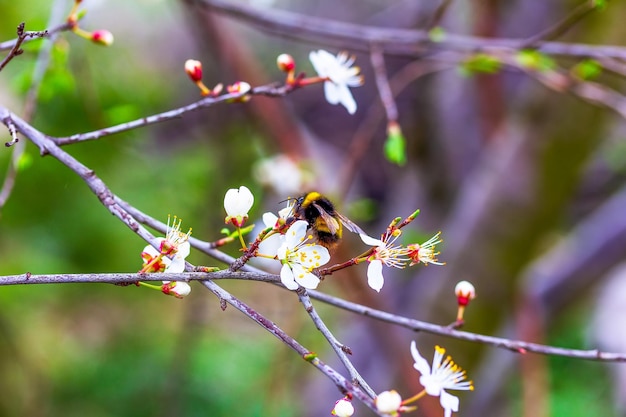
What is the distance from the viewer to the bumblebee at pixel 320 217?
85 centimetres

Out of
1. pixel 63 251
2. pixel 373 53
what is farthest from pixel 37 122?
pixel 373 53

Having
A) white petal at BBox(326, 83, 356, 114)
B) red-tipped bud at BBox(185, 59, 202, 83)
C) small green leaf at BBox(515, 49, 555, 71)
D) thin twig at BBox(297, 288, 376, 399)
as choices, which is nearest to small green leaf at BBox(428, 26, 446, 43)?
small green leaf at BBox(515, 49, 555, 71)

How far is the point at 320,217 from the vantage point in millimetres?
861

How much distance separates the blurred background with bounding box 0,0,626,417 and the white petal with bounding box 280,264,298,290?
Answer: 2.18ft

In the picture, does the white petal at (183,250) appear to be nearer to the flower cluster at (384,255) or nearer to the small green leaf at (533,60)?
the flower cluster at (384,255)

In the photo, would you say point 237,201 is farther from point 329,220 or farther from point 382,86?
point 382,86

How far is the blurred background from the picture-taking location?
198 centimetres

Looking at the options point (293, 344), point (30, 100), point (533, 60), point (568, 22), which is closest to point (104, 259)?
point (30, 100)

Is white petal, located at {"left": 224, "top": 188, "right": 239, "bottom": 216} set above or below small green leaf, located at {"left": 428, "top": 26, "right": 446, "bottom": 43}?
below

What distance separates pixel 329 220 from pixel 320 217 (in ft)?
0.09

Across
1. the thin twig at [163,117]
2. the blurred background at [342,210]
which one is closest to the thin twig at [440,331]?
the thin twig at [163,117]

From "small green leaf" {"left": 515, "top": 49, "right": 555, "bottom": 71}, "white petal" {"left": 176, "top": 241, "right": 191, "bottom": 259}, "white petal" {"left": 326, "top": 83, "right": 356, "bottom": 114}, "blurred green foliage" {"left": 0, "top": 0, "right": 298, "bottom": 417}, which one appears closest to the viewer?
"white petal" {"left": 176, "top": 241, "right": 191, "bottom": 259}

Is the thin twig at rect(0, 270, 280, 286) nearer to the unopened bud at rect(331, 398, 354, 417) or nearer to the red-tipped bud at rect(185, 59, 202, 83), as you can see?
the unopened bud at rect(331, 398, 354, 417)

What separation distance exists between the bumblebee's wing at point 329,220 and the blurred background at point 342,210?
546 millimetres
